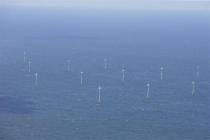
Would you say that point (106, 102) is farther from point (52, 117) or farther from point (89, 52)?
point (89, 52)

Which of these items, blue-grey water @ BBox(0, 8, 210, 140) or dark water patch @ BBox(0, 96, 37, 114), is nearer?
blue-grey water @ BBox(0, 8, 210, 140)

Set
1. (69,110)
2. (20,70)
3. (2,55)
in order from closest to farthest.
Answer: (69,110)
(20,70)
(2,55)

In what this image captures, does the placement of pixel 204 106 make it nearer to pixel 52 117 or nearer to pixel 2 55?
pixel 52 117

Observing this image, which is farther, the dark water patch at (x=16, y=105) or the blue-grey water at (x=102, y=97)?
the dark water patch at (x=16, y=105)

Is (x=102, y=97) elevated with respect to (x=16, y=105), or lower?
elevated

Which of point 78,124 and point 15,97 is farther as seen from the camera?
point 15,97

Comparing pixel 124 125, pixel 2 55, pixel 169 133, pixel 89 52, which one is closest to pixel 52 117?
pixel 124 125

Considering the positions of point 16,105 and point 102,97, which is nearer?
point 16,105

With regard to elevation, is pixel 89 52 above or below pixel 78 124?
above

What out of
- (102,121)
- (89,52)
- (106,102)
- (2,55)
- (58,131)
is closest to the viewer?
(58,131)
